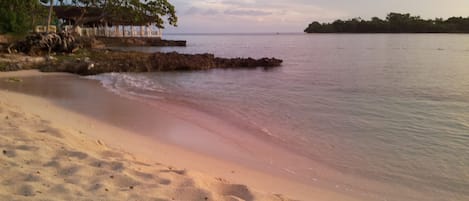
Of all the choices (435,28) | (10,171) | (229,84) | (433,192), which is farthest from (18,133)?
(435,28)

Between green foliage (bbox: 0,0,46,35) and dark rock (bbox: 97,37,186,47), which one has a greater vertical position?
green foliage (bbox: 0,0,46,35)

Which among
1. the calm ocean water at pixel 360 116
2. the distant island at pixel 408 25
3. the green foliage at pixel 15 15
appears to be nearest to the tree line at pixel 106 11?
the green foliage at pixel 15 15

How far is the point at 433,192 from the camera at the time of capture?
5762 millimetres

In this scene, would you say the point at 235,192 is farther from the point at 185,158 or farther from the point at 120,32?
the point at 120,32

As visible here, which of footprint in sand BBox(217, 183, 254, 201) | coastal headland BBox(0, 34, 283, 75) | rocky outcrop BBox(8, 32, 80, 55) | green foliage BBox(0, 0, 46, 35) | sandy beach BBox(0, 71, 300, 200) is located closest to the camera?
sandy beach BBox(0, 71, 300, 200)

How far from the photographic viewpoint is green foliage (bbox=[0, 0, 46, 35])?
29156 mm

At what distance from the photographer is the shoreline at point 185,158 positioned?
5.48 m

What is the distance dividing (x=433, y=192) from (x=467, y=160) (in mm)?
1955

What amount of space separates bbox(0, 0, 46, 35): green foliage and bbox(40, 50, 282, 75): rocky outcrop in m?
6.56

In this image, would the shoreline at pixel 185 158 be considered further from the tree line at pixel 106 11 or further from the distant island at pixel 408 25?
the distant island at pixel 408 25

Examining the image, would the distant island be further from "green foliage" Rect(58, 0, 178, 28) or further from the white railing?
"green foliage" Rect(58, 0, 178, 28)

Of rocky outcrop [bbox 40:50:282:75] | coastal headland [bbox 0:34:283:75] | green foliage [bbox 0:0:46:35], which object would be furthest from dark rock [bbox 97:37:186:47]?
rocky outcrop [bbox 40:50:282:75]

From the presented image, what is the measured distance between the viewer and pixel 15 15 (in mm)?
29953

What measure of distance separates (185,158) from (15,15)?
2842cm
